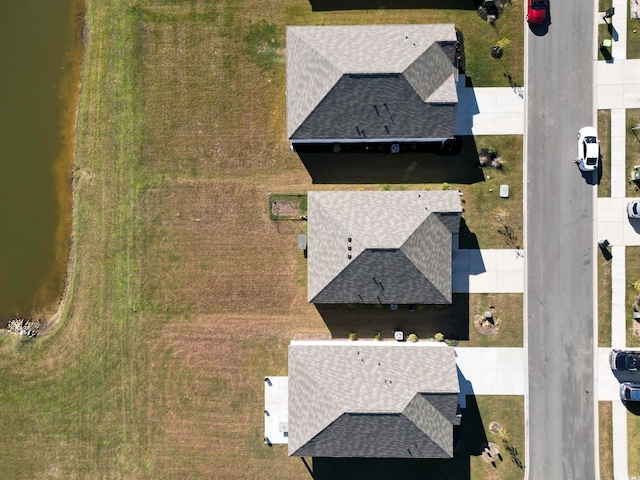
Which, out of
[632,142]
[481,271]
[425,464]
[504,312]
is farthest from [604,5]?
[425,464]

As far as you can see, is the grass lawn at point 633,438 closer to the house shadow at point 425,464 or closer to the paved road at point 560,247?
the paved road at point 560,247

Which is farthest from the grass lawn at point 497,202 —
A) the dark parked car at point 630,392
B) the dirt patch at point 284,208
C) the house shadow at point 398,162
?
the dark parked car at point 630,392

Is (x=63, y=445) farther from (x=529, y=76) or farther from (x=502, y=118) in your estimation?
(x=529, y=76)

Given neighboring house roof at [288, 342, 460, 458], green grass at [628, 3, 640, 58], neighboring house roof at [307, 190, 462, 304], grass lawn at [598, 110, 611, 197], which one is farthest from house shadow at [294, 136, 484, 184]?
green grass at [628, 3, 640, 58]

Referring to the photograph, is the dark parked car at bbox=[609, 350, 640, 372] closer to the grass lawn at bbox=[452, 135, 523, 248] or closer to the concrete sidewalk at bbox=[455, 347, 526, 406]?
the concrete sidewalk at bbox=[455, 347, 526, 406]

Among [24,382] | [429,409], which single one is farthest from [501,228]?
[24,382]

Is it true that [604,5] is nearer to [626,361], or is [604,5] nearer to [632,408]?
[626,361]
